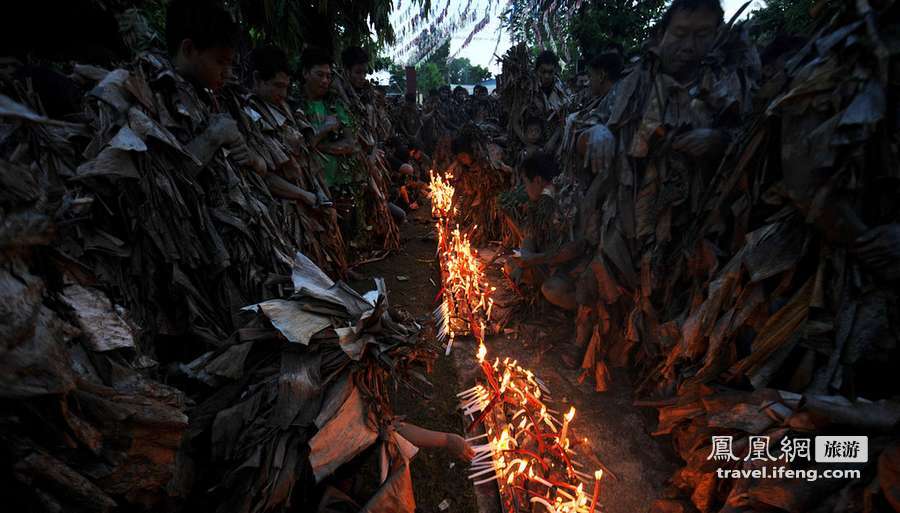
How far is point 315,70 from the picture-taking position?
4301mm

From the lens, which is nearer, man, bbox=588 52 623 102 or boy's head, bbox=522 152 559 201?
boy's head, bbox=522 152 559 201

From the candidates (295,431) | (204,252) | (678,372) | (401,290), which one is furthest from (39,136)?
(401,290)

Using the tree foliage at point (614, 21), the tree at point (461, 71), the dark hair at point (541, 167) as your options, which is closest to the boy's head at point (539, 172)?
→ the dark hair at point (541, 167)

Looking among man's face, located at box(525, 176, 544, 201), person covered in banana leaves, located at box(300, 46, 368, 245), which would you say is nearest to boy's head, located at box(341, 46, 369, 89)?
person covered in banana leaves, located at box(300, 46, 368, 245)

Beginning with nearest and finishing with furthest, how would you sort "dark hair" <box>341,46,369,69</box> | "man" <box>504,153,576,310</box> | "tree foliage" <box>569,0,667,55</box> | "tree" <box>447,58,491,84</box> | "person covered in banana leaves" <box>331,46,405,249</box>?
"man" <box>504,153,576,310</box> < "person covered in banana leaves" <box>331,46,405,249</box> < "dark hair" <box>341,46,369,69</box> < "tree foliage" <box>569,0,667,55</box> < "tree" <box>447,58,491,84</box>

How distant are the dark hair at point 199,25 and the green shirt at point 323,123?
2.30 meters

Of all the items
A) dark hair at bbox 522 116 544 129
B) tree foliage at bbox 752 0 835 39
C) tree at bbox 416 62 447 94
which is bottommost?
dark hair at bbox 522 116 544 129

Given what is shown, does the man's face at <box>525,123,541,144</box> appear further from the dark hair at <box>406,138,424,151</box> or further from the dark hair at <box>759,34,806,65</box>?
the dark hair at <box>406,138,424,151</box>

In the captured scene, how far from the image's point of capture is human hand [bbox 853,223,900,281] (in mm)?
1579

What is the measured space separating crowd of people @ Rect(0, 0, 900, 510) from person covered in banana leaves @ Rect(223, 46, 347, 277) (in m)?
0.02

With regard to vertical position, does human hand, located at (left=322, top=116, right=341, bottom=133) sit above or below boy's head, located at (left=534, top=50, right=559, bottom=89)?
below

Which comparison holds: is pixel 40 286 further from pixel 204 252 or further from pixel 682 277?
pixel 682 277

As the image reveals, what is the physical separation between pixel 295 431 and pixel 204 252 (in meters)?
1.06

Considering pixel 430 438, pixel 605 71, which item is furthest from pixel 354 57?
pixel 430 438
